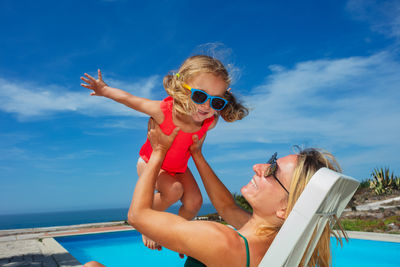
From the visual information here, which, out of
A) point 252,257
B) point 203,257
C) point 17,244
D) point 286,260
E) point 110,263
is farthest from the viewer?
point 110,263

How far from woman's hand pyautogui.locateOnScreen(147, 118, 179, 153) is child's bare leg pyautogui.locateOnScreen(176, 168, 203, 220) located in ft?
1.94

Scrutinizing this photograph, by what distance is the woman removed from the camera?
1864 millimetres

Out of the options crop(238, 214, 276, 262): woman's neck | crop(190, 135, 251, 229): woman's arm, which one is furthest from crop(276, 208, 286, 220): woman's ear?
crop(190, 135, 251, 229): woman's arm

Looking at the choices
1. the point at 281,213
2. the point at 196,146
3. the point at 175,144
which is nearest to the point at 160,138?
the point at 175,144

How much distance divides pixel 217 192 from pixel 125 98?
1.09 meters

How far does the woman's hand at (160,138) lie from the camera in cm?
235

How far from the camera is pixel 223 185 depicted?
2.82 meters

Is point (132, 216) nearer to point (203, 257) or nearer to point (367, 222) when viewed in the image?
point (203, 257)

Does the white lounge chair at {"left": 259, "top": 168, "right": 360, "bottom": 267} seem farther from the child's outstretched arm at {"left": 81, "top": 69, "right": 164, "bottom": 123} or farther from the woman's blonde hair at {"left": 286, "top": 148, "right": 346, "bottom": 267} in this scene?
the child's outstretched arm at {"left": 81, "top": 69, "right": 164, "bottom": 123}

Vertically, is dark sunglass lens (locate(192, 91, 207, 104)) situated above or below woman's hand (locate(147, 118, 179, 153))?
above

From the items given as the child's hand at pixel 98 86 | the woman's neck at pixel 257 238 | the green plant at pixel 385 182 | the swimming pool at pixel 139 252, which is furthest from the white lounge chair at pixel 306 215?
the green plant at pixel 385 182

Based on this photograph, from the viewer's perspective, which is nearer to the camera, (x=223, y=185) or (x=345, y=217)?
(x=223, y=185)

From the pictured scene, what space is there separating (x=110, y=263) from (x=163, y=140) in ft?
35.1

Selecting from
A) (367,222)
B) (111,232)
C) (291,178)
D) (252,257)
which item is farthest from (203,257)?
(367,222)
